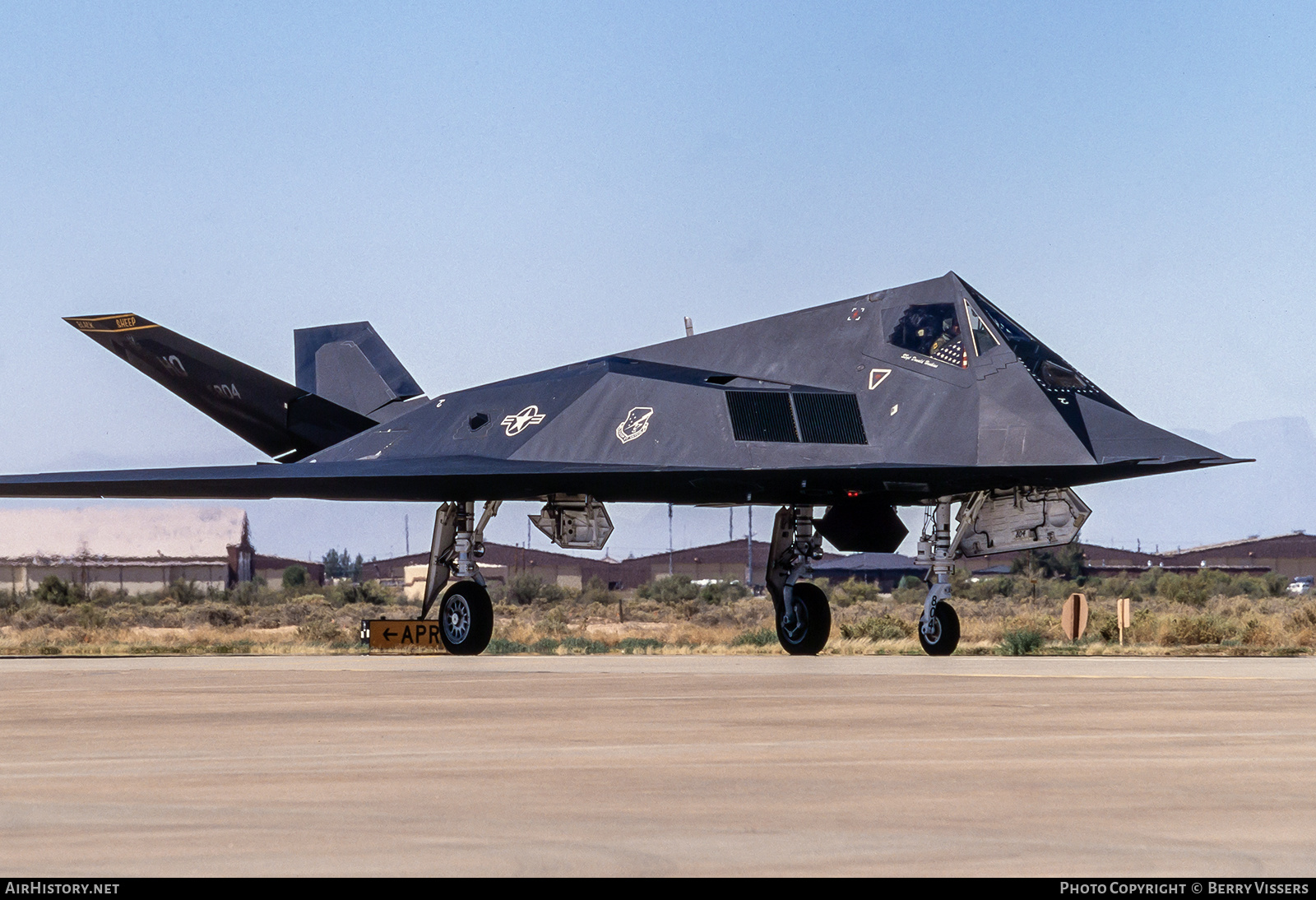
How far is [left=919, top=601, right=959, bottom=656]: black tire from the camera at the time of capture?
62.7 ft

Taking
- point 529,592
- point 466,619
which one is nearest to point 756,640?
point 466,619

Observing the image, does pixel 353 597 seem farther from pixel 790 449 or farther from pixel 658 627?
pixel 790 449

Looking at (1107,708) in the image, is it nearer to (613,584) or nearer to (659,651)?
(659,651)

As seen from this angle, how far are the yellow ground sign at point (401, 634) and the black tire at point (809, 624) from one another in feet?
17.0

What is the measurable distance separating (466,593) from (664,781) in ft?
50.7

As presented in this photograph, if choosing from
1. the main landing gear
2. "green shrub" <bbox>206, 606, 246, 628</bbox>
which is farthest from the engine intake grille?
"green shrub" <bbox>206, 606, 246, 628</bbox>

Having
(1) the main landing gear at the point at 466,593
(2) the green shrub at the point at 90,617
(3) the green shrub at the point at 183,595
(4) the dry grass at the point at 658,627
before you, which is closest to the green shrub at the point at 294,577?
(3) the green shrub at the point at 183,595

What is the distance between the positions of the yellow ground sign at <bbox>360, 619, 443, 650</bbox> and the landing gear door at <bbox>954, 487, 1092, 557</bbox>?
7.95 metres

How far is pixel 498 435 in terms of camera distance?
21.1 m

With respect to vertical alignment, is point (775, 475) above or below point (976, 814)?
above

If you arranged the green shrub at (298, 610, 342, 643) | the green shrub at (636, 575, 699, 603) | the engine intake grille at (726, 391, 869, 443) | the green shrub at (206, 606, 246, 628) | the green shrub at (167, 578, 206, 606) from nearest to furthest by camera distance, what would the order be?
the engine intake grille at (726, 391, 869, 443)
the green shrub at (298, 610, 342, 643)
the green shrub at (206, 606, 246, 628)
the green shrub at (167, 578, 206, 606)
the green shrub at (636, 575, 699, 603)

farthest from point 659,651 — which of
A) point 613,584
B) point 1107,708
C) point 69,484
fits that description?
point 613,584

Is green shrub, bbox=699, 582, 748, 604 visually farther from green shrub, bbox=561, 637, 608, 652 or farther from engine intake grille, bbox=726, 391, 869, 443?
engine intake grille, bbox=726, 391, 869, 443
